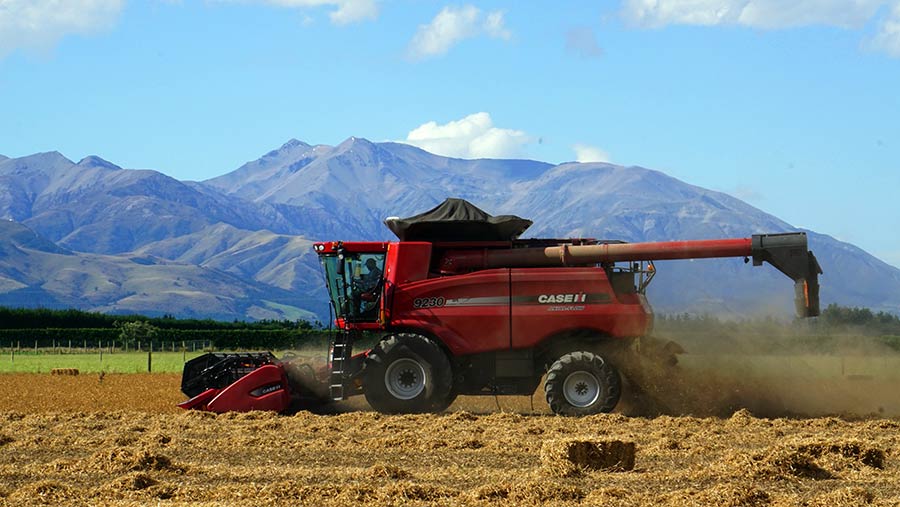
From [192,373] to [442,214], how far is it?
580 cm

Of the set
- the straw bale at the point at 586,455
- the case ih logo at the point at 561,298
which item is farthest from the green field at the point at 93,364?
the straw bale at the point at 586,455

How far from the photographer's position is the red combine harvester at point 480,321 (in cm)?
2100

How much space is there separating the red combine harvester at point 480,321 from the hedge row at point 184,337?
52.4 meters

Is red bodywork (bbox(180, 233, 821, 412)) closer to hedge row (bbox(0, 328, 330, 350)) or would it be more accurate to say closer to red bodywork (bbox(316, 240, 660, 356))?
red bodywork (bbox(316, 240, 660, 356))

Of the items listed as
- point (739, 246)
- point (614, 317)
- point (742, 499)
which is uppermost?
point (739, 246)

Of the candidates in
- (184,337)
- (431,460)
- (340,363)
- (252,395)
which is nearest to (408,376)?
(340,363)

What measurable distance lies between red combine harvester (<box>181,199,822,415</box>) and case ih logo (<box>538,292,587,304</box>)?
0.02 metres

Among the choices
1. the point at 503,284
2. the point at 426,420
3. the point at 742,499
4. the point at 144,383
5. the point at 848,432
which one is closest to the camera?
the point at 742,499

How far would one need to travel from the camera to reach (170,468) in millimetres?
14227

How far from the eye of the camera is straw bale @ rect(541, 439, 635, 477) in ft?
45.1

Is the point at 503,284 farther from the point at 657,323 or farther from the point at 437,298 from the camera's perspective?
the point at 657,323

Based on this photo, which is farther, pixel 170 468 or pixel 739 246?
pixel 739 246

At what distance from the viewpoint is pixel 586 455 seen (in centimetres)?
1391

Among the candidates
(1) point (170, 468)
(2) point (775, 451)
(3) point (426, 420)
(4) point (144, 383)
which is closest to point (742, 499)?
(2) point (775, 451)
